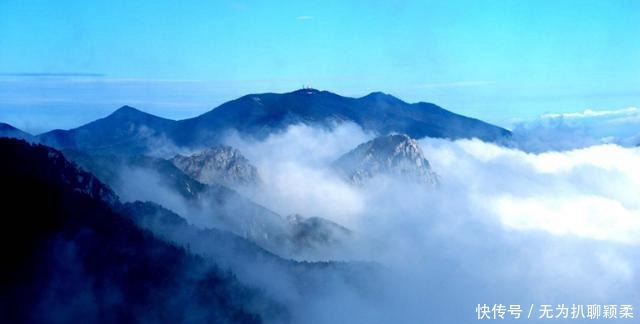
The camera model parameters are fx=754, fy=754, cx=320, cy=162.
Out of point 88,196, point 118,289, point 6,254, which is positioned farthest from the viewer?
point 88,196

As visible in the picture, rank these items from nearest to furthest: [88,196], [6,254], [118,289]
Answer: [6,254]
[118,289]
[88,196]

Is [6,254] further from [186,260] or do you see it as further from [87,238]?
[186,260]

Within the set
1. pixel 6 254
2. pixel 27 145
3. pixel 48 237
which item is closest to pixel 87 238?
pixel 48 237

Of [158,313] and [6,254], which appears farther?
[158,313]

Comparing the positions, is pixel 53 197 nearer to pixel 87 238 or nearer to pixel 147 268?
pixel 87 238

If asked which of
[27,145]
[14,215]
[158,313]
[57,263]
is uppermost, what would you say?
[27,145]

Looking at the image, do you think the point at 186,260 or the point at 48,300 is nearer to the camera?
the point at 48,300

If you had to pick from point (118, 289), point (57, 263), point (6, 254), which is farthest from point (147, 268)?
point (6, 254)

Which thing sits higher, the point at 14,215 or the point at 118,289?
the point at 14,215

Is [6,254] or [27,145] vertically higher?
[27,145]
